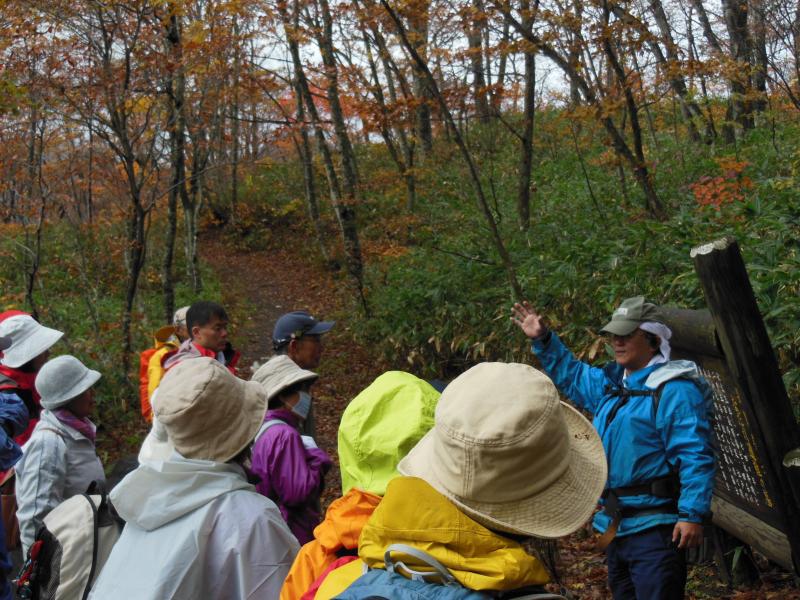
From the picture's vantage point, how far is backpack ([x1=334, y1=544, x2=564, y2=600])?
1.56m

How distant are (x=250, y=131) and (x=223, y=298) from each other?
11226 millimetres

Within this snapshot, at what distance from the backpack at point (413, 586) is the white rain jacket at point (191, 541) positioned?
2.82ft

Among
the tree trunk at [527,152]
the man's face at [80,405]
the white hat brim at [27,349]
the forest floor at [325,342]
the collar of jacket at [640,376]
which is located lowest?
the forest floor at [325,342]

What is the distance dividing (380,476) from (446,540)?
1.96 feet

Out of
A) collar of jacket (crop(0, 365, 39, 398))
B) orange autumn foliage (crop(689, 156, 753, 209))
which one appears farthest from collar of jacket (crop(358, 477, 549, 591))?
orange autumn foliage (crop(689, 156, 753, 209))

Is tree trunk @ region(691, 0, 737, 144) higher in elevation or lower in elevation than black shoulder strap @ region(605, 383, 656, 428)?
higher

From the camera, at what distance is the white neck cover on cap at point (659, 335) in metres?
3.49

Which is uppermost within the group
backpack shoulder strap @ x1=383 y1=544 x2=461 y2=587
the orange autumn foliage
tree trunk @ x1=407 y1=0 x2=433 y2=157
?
tree trunk @ x1=407 y1=0 x2=433 y2=157

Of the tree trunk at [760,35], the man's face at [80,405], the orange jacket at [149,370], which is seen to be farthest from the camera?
the tree trunk at [760,35]

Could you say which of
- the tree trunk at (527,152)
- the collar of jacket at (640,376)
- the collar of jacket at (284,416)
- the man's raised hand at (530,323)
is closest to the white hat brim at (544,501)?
the collar of jacket at (284,416)

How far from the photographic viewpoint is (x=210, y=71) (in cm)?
1223

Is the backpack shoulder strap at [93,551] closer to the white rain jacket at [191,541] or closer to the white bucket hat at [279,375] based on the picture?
the white rain jacket at [191,541]

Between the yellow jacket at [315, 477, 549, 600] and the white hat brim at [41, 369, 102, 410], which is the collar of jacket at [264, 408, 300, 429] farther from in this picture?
the yellow jacket at [315, 477, 549, 600]

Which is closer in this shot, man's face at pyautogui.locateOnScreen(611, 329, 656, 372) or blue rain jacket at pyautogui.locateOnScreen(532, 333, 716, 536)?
blue rain jacket at pyautogui.locateOnScreen(532, 333, 716, 536)
